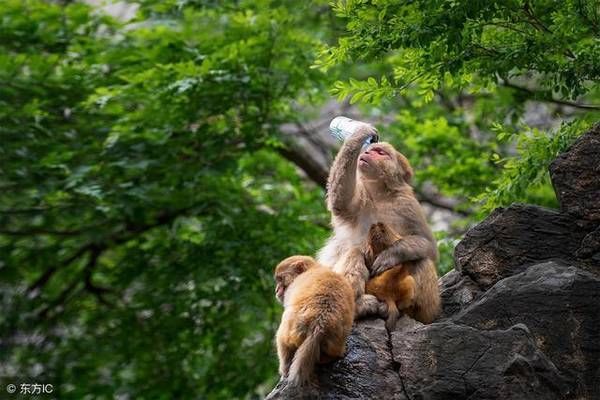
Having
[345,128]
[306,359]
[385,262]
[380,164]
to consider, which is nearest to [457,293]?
[385,262]

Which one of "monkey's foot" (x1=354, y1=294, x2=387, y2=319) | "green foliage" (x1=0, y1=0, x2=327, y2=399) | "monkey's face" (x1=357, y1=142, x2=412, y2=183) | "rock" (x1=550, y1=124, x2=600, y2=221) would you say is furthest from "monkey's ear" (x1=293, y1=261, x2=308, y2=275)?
"green foliage" (x1=0, y1=0, x2=327, y2=399)

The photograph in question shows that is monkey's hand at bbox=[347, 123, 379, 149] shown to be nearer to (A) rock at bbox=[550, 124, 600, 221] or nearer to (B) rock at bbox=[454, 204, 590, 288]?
(B) rock at bbox=[454, 204, 590, 288]

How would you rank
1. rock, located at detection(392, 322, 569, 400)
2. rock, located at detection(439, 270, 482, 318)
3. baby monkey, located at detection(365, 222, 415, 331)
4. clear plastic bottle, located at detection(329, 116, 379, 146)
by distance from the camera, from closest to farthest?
rock, located at detection(392, 322, 569, 400) < baby monkey, located at detection(365, 222, 415, 331) < rock, located at detection(439, 270, 482, 318) < clear plastic bottle, located at detection(329, 116, 379, 146)

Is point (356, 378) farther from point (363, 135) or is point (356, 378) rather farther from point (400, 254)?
point (363, 135)

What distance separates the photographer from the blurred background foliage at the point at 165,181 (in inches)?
391

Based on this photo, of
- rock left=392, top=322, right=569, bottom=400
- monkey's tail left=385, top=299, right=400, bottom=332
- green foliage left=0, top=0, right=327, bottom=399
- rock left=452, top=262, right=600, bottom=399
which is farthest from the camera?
green foliage left=0, top=0, right=327, bottom=399

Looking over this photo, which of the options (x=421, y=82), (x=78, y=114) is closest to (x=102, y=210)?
(x=78, y=114)

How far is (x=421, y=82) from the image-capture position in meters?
6.80

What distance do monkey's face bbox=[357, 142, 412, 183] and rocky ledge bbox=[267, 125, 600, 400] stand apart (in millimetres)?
727

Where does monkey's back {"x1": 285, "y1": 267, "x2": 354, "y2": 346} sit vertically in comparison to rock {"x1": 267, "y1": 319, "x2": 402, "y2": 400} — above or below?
above

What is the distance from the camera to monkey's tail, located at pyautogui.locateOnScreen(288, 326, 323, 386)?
508cm

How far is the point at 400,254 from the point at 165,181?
15.4ft

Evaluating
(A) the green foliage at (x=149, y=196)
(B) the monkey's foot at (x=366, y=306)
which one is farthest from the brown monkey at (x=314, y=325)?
(A) the green foliage at (x=149, y=196)

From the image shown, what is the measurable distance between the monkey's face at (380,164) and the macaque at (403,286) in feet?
2.06
